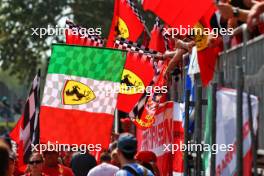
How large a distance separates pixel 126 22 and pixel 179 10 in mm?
5749

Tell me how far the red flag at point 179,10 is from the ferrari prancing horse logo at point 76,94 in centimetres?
158

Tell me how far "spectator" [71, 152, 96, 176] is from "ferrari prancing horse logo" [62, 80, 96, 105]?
160 cm

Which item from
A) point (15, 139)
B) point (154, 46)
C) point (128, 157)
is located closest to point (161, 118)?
point (15, 139)

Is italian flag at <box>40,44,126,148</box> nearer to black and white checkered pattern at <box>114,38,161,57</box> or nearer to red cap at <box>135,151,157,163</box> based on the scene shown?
red cap at <box>135,151,157,163</box>

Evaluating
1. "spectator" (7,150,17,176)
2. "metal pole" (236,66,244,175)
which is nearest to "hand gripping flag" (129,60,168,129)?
"spectator" (7,150,17,176)

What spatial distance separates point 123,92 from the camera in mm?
15109

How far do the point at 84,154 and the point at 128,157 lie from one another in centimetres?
488

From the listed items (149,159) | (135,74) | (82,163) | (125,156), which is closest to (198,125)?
(125,156)

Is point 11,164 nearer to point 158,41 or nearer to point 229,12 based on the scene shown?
point 229,12

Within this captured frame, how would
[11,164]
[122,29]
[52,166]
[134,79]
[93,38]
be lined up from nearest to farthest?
[11,164]
[52,166]
[134,79]
[93,38]
[122,29]

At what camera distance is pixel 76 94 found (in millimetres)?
12648

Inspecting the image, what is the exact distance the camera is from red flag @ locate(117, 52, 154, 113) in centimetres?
1495

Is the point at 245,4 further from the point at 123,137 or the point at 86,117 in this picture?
the point at 86,117

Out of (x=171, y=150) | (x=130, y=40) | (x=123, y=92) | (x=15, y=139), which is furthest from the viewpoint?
(x=130, y=40)
